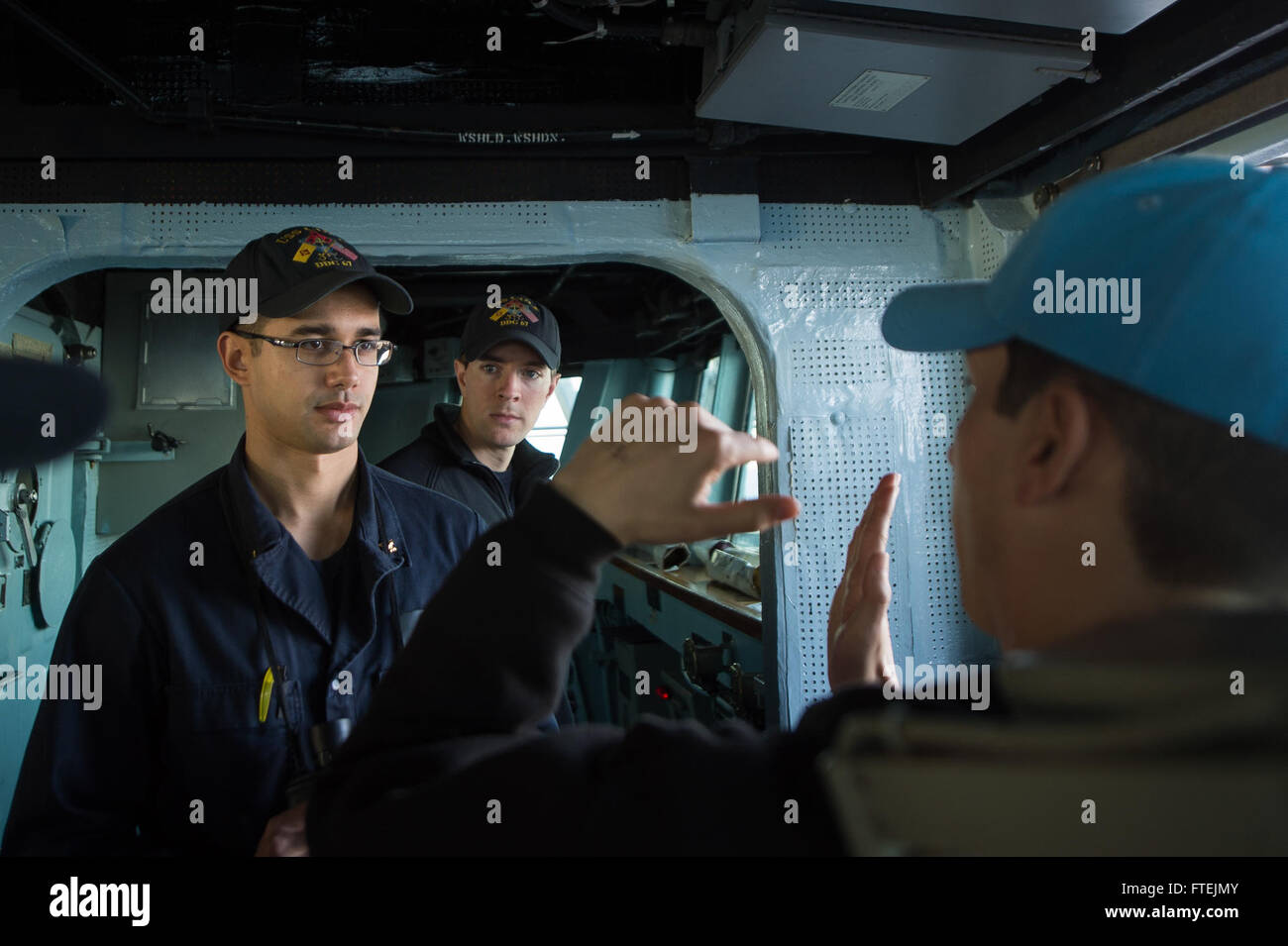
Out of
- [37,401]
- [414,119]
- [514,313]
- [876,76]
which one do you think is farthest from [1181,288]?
[514,313]

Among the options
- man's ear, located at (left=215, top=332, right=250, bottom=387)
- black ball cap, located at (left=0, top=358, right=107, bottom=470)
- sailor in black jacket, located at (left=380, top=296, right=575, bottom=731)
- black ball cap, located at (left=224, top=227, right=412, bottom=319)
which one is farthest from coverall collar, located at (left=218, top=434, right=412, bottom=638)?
sailor in black jacket, located at (left=380, top=296, right=575, bottom=731)

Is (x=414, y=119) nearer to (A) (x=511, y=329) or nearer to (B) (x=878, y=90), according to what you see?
(A) (x=511, y=329)

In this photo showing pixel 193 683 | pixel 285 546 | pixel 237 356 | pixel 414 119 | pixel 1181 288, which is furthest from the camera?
pixel 414 119

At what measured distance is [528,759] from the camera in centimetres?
79

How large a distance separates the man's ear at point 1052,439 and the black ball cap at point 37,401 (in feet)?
2.42

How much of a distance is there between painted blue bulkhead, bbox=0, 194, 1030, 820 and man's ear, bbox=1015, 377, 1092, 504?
2.16m

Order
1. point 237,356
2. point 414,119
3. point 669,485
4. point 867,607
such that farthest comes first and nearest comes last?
point 414,119
point 237,356
point 867,607
point 669,485

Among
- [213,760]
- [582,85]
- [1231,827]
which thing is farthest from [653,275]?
[1231,827]

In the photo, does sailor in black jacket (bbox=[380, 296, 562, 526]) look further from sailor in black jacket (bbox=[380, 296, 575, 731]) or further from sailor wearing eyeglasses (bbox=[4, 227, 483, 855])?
sailor wearing eyeglasses (bbox=[4, 227, 483, 855])

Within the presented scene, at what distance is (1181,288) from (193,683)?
5.18 feet

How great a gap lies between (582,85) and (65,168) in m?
1.69

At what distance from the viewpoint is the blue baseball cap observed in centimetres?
69

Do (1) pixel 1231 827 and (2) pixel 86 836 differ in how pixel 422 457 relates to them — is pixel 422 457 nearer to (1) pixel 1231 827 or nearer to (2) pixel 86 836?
(2) pixel 86 836
